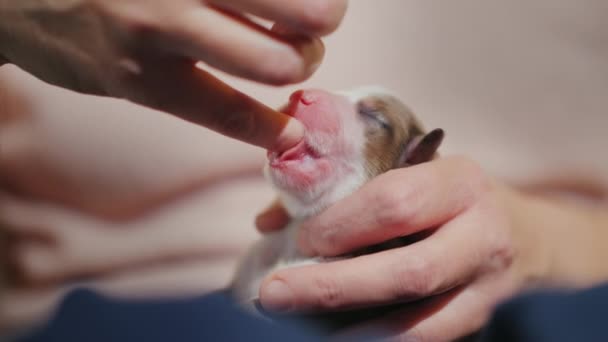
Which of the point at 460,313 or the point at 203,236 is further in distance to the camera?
the point at 203,236

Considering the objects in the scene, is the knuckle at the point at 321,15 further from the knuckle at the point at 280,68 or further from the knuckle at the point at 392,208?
the knuckle at the point at 392,208

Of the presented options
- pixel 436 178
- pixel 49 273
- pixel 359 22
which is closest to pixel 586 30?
pixel 359 22

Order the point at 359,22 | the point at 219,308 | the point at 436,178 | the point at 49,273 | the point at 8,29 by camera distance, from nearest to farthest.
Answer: the point at 219,308, the point at 8,29, the point at 436,178, the point at 49,273, the point at 359,22

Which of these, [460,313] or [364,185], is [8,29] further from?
[460,313]

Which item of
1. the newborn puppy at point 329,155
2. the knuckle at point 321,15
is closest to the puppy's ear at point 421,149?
the newborn puppy at point 329,155

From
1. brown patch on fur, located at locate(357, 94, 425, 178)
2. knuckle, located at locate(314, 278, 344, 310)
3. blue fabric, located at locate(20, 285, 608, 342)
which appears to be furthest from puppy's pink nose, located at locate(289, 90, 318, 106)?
blue fabric, located at locate(20, 285, 608, 342)
